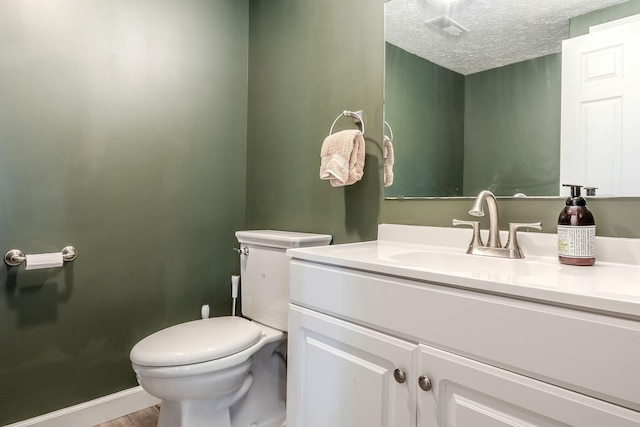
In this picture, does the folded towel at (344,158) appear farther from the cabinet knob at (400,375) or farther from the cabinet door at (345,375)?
the cabinet knob at (400,375)

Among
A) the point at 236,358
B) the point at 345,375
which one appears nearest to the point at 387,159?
the point at 345,375

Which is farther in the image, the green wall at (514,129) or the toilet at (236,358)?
the toilet at (236,358)

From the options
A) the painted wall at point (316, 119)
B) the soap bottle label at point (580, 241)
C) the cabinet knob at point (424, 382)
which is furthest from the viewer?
the painted wall at point (316, 119)

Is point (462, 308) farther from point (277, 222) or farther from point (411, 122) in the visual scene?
point (277, 222)

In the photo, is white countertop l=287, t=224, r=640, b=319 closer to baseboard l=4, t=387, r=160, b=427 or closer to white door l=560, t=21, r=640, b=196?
white door l=560, t=21, r=640, b=196

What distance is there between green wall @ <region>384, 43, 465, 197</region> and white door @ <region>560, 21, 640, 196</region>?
323 millimetres

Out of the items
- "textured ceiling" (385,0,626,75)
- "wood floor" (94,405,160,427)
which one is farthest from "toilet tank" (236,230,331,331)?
"textured ceiling" (385,0,626,75)

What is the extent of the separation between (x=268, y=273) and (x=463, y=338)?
968 mm

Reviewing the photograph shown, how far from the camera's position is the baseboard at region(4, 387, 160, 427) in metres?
1.45

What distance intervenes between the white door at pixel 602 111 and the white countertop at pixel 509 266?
18cm

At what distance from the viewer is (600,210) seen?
982mm

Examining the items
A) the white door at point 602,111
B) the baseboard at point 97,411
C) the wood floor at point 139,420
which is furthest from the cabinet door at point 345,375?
the baseboard at point 97,411

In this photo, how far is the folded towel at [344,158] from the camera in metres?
1.37

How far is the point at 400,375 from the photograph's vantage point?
0.85 meters
